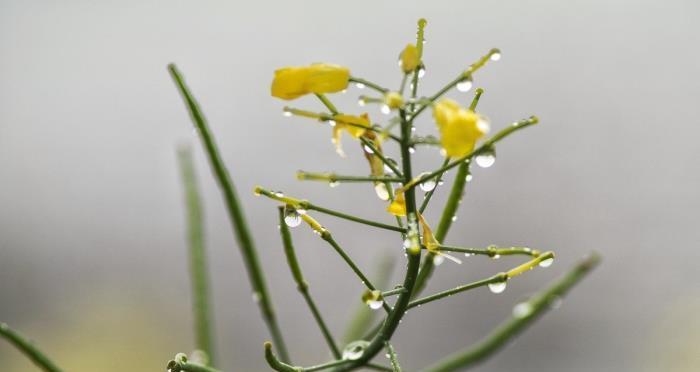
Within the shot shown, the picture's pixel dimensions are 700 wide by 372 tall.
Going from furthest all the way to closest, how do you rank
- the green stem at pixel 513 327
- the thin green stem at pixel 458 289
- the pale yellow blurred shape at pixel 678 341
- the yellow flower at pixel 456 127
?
1. the pale yellow blurred shape at pixel 678 341
2. the green stem at pixel 513 327
3. the thin green stem at pixel 458 289
4. the yellow flower at pixel 456 127

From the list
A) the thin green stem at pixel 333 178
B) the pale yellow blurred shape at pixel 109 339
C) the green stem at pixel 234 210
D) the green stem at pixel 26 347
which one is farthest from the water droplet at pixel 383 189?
the pale yellow blurred shape at pixel 109 339

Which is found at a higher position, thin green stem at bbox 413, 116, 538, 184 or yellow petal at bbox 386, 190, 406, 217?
thin green stem at bbox 413, 116, 538, 184

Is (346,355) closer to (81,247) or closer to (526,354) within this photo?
(526,354)

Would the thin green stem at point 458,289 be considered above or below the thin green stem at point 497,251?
below

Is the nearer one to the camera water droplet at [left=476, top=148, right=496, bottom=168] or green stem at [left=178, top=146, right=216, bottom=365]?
water droplet at [left=476, top=148, right=496, bottom=168]

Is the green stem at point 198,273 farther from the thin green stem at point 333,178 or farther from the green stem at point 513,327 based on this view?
the thin green stem at point 333,178

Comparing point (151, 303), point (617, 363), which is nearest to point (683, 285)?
point (617, 363)

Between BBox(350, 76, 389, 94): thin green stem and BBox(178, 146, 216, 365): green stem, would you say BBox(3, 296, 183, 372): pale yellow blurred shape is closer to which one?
BBox(178, 146, 216, 365): green stem

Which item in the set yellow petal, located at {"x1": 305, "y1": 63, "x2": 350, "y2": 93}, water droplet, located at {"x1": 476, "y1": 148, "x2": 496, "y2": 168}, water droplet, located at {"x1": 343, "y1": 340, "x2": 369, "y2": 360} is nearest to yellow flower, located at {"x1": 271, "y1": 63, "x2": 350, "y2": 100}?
yellow petal, located at {"x1": 305, "y1": 63, "x2": 350, "y2": 93}
